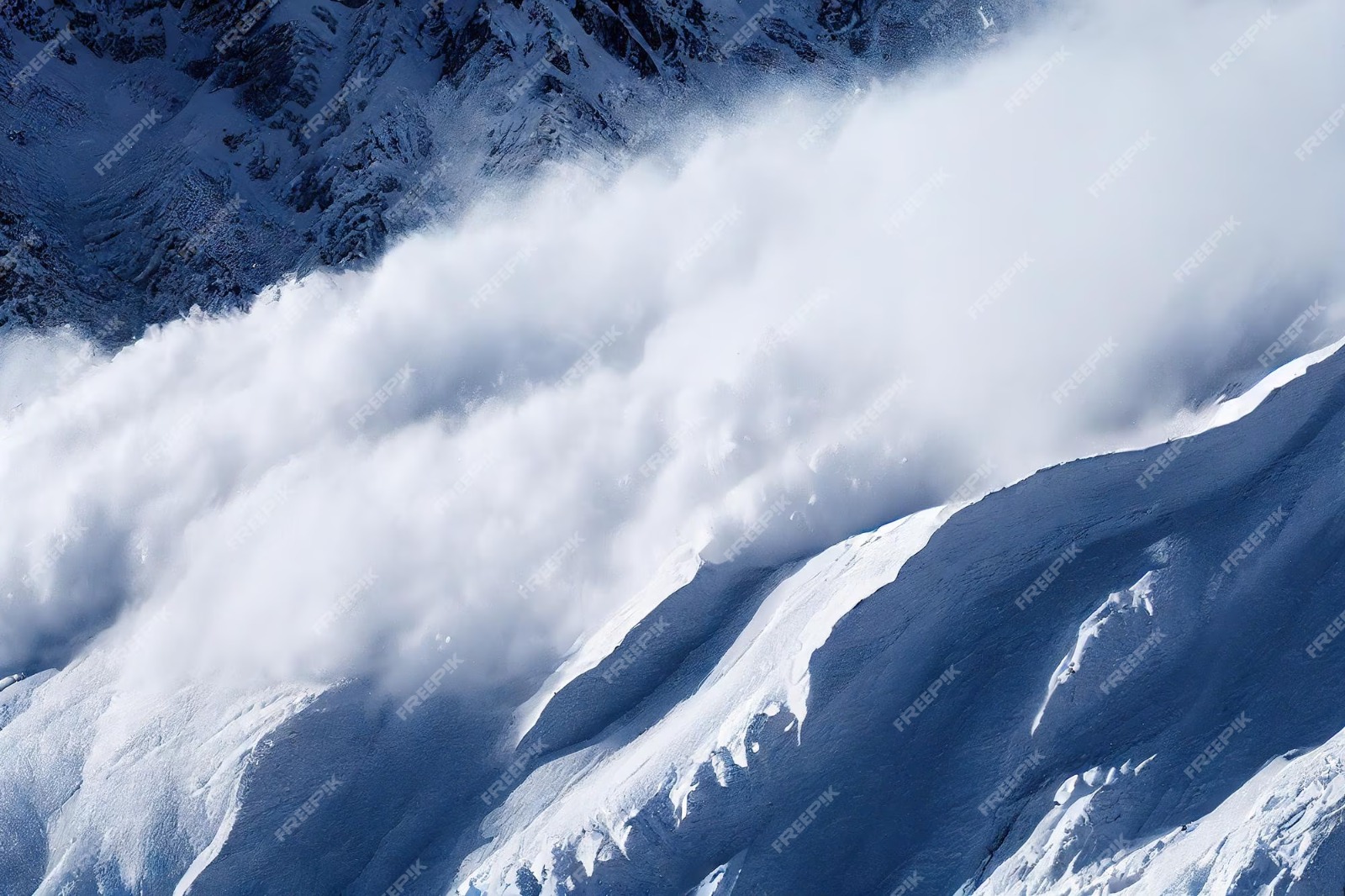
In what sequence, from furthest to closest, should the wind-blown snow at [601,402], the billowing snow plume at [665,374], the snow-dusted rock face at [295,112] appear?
the snow-dusted rock face at [295,112]
the billowing snow plume at [665,374]
the wind-blown snow at [601,402]

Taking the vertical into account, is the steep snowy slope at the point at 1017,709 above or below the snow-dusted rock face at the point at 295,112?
below

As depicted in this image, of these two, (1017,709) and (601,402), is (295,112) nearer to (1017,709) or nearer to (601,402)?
(601,402)

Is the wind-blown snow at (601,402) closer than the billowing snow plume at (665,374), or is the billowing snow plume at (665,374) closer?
the wind-blown snow at (601,402)

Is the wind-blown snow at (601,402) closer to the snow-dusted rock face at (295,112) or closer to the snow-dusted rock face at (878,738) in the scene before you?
the snow-dusted rock face at (878,738)

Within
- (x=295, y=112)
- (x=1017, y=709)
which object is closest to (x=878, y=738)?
(x=1017, y=709)

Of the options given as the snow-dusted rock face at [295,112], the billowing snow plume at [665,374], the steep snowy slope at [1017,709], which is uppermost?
the snow-dusted rock face at [295,112]

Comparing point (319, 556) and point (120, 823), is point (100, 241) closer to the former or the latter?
point (319, 556)

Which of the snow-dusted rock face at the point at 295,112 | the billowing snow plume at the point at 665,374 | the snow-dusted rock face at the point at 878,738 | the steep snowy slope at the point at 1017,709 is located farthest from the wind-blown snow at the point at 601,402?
the snow-dusted rock face at the point at 295,112

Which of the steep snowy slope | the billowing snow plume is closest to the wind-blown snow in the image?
the billowing snow plume

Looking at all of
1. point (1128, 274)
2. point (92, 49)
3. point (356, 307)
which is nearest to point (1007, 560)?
point (1128, 274)
